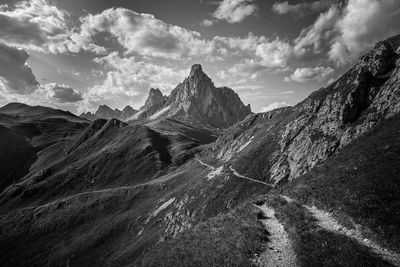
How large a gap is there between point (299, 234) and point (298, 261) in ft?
10.8

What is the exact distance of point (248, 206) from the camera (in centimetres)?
2717

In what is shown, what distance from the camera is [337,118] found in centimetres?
4744

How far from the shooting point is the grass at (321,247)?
1362 centimetres

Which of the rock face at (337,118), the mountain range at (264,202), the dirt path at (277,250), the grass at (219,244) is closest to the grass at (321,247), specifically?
the mountain range at (264,202)

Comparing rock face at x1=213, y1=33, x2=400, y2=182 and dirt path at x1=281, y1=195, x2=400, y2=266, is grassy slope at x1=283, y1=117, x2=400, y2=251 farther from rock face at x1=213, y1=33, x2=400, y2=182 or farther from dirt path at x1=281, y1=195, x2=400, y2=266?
rock face at x1=213, y1=33, x2=400, y2=182

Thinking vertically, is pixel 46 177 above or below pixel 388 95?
below

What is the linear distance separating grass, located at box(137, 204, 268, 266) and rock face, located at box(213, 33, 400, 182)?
27074mm

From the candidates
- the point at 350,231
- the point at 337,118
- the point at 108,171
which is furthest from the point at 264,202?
the point at 108,171

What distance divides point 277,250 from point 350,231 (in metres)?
5.79

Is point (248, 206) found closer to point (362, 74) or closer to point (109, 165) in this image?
point (362, 74)

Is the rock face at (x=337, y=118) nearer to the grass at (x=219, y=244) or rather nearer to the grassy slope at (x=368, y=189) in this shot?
the grassy slope at (x=368, y=189)

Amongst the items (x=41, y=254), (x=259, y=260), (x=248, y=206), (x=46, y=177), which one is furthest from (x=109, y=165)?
(x=259, y=260)

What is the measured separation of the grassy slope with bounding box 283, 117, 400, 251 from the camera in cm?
1678

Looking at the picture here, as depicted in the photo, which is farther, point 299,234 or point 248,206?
point 248,206
